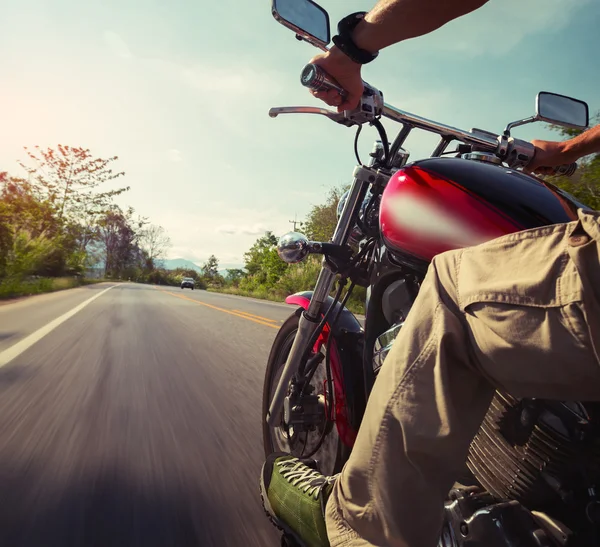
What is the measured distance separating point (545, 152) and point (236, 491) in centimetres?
183

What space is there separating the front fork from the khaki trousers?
2.80ft

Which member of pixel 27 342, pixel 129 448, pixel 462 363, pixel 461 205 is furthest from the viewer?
pixel 27 342

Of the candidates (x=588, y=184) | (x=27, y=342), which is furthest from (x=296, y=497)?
(x=588, y=184)

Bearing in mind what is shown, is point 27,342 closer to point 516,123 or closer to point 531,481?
point 516,123

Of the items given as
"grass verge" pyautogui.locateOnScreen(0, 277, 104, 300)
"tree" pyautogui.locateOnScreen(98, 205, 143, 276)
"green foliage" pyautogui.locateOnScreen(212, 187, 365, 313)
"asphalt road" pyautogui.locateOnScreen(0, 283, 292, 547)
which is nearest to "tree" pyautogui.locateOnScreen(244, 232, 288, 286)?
"green foliage" pyautogui.locateOnScreen(212, 187, 365, 313)

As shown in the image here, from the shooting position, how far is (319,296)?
191 cm

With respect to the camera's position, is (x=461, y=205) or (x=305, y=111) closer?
(x=461, y=205)

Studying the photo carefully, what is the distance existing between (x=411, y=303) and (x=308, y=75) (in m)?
0.71

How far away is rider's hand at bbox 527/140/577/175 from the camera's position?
1.83 meters

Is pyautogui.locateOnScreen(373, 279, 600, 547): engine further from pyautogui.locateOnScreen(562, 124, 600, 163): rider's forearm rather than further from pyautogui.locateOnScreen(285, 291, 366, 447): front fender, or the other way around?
pyautogui.locateOnScreen(562, 124, 600, 163): rider's forearm

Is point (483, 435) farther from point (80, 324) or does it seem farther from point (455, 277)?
point (80, 324)

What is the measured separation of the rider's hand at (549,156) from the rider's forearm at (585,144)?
1.0 inches

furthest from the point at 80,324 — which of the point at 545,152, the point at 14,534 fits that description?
the point at 545,152

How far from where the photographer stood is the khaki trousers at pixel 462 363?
2.38 feet
